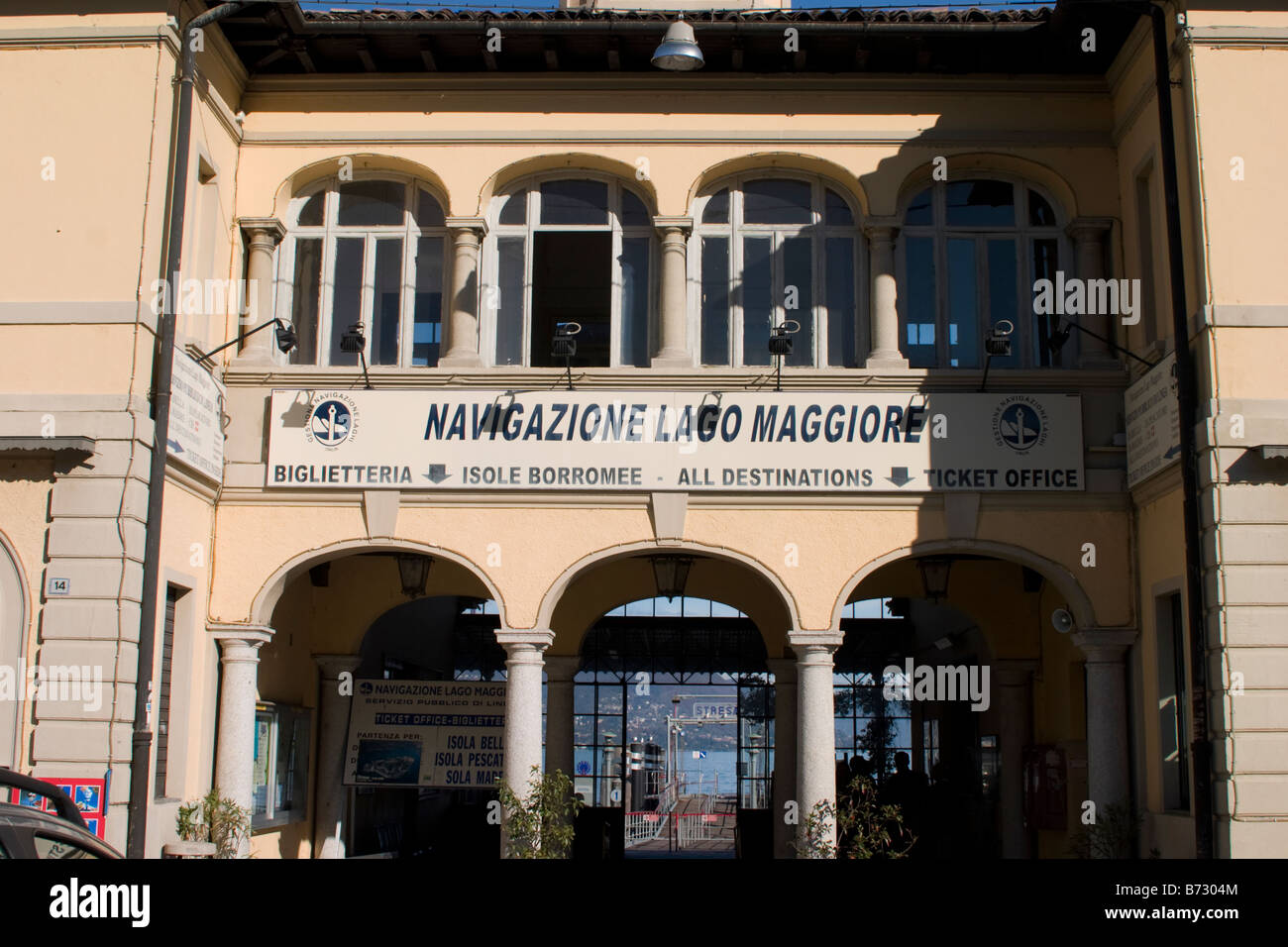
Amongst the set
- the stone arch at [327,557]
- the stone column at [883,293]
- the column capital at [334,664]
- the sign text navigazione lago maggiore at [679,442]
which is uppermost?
the stone column at [883,293]

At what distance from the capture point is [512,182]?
15383 millimetres

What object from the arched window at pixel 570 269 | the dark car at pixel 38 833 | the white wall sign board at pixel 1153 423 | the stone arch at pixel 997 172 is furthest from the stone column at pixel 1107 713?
the dark car at pixel 38 833

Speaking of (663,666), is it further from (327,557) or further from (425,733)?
(327,557)

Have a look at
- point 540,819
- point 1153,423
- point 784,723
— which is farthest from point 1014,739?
point 540,819

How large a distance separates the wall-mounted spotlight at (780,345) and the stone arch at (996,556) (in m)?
2.01

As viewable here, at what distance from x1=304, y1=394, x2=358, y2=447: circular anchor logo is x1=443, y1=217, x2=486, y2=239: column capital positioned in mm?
2158

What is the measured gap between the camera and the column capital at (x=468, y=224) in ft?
48.8

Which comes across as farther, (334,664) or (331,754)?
(334,664)

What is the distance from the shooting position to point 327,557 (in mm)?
14312

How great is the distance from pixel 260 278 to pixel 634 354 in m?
3.98

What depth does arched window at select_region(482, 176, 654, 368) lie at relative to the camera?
15.1 m

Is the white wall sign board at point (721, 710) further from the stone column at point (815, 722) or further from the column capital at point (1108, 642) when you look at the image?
the column capital at point (1108, 642)
